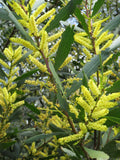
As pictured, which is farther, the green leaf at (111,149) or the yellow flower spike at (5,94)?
the yellow flower spike at (5,94)

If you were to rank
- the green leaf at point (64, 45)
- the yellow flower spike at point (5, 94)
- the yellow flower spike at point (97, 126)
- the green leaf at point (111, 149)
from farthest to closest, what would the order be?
the yellow flower spike at point (5, 94) → the green leaf at point (111, 149) → the green leaf at point (64, 45) → the yellow flower spike at point (97, 126)

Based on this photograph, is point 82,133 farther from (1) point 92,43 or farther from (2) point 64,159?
(2) point 64,159

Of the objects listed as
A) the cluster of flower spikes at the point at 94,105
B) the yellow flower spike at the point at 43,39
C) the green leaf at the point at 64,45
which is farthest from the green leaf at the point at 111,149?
the yellow flower spike at the point at 43,39

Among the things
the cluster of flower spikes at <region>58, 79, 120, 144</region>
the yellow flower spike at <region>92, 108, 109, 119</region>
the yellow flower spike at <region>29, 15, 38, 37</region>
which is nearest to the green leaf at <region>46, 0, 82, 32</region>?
the yellow flower spike at <region>29, 15, 38, 37</region>

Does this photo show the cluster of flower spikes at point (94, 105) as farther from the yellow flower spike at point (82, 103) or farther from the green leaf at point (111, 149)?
the green leaf at point (111, 149)

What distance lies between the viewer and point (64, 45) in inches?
32.8

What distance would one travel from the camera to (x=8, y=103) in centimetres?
117

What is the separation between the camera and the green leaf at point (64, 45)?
0.80m

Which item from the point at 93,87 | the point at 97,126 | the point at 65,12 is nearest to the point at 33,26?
the point at 65,12

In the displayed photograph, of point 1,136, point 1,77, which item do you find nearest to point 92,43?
point 1,77

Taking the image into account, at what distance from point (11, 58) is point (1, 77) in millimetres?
136

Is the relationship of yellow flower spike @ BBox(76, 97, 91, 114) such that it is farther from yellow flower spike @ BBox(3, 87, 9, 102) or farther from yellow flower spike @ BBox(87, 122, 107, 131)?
yellow flower spike @ BBox(3, 87, 9, 102)

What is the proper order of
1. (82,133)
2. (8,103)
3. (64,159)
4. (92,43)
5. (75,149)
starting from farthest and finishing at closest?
(64,159) → (8,103) → (92,43) → (75,149) → (82,133)

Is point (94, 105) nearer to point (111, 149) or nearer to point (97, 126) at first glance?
point (97, 126)
